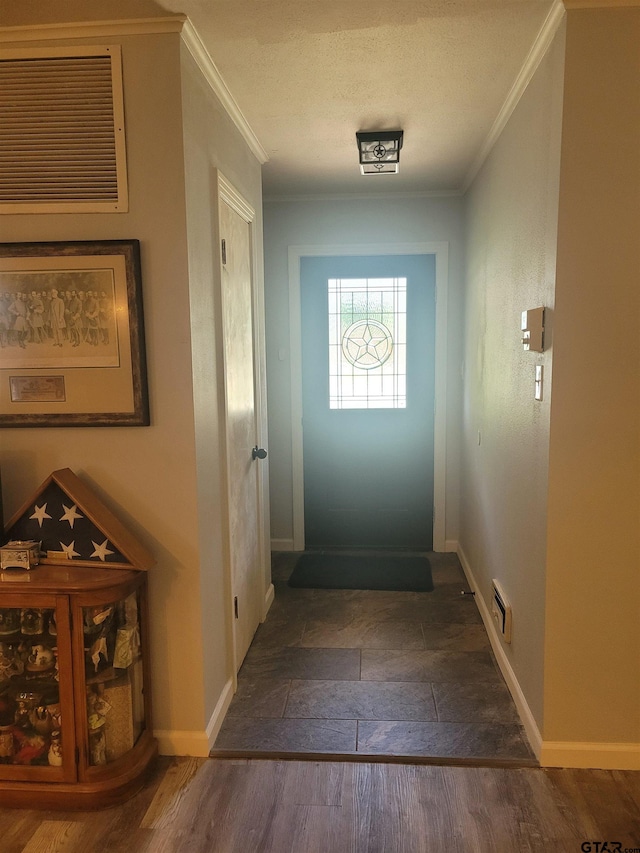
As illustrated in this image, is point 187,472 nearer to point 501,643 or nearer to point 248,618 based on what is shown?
point 248,618

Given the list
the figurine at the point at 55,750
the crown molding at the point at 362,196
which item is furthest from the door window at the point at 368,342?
the figurine at the point at 55,750

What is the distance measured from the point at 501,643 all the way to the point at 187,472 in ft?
5.49

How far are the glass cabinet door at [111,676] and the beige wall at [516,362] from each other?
1394mm

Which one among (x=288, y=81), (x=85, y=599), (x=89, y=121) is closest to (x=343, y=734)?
(x=85, y=599)

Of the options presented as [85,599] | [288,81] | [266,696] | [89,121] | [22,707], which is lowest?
[266,696]

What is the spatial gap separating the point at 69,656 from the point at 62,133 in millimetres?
1670

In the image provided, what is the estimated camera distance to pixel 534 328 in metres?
2.12

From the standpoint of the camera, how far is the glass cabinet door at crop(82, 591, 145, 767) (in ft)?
6.55

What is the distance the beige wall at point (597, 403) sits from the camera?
1.90 m

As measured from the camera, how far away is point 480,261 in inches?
136

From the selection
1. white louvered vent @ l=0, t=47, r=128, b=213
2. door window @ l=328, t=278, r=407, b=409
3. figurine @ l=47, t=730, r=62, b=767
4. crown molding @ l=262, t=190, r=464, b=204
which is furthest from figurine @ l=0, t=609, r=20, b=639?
crown molding @ l=262, t=190, r=464, b=204

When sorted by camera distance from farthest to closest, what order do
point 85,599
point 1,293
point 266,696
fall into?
point 266,696 → point 1,293 → point 85,599

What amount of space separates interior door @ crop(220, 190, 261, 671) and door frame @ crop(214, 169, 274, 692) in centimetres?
3

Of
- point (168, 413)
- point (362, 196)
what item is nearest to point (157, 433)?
point (168, 413)
